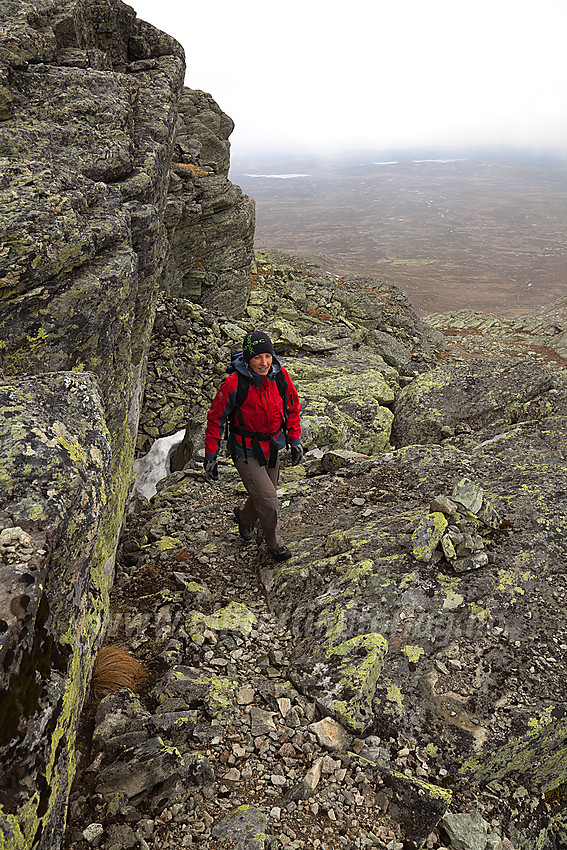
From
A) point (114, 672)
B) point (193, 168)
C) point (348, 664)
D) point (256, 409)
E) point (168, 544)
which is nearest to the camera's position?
point (114, 672)

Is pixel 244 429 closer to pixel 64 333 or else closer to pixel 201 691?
pixel 64 333

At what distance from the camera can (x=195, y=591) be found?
8.20 m

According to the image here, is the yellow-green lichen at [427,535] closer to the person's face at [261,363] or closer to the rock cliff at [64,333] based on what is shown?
the person's face at [261,363]

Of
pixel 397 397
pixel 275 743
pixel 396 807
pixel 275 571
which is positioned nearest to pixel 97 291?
pixel 275 571

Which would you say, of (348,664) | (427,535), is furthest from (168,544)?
(427,535)

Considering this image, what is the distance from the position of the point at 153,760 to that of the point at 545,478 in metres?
9.46

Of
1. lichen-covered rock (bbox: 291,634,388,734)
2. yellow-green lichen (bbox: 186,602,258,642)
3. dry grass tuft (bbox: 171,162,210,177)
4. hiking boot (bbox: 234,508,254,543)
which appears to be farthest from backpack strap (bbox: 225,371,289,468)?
dry grass tuft (bbox: 171,162,210,177)

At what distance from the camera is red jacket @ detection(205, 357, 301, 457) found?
25.9 ft

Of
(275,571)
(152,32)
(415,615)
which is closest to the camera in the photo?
(415,615)

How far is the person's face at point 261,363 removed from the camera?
7618 mm

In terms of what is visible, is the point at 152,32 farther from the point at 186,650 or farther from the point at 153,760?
the point at 153,760

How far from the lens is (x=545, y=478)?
34.7ft

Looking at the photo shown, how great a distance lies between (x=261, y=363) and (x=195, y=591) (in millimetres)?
4104

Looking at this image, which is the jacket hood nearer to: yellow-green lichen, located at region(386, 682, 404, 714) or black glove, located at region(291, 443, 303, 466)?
black glove, located at region(291, 443, 303, 466)
